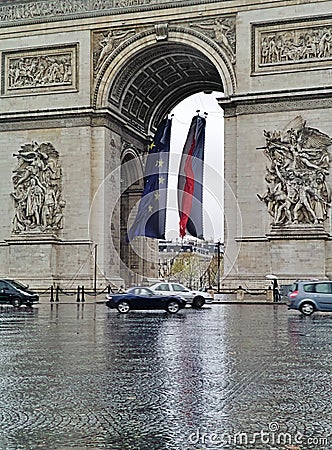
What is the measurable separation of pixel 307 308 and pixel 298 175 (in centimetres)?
942

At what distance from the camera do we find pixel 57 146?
40.4 m

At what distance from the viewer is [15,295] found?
34.3m

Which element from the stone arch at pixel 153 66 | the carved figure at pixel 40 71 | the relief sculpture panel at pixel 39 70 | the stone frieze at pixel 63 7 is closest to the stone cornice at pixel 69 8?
the stone frieze at pixel 63 7

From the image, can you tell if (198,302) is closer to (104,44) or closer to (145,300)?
(145,300)

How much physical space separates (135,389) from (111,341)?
668cm

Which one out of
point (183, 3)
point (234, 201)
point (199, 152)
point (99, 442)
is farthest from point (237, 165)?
point (99, 442)

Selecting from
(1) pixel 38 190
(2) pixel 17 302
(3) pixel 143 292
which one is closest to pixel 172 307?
(3) pixel 143 292

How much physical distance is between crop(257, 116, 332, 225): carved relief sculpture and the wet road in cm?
Result: 1825

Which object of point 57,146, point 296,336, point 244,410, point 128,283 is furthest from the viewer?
point 128,283

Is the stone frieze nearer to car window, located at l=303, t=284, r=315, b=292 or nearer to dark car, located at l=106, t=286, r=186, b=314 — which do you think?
dark car, located at l=106, t=286, r=186, b=314

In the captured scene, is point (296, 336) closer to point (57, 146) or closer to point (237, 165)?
point (237, 165)

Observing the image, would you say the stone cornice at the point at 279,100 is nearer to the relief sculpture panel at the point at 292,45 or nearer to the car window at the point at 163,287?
the relief sculpture panel at the point at 292,45

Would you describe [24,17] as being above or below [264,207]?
above

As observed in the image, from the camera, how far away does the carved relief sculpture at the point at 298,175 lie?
35.8m
